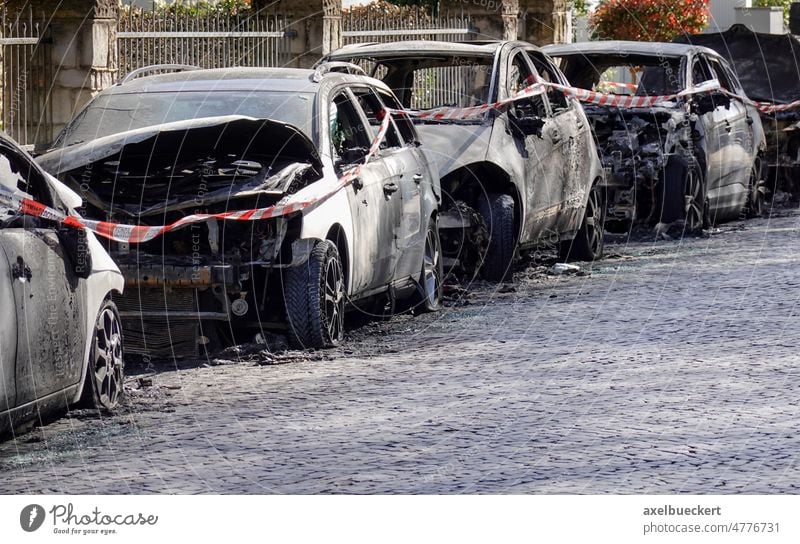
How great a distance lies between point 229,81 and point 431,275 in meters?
2.12

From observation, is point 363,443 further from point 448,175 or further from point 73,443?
point 448,175

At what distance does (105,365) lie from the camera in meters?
8.30

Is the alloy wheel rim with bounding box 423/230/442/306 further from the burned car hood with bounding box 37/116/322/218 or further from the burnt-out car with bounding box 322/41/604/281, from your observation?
the burned car hood with bounding box 37/116/322/218

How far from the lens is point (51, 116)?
20156 mm

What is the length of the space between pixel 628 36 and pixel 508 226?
A: 1002 inches

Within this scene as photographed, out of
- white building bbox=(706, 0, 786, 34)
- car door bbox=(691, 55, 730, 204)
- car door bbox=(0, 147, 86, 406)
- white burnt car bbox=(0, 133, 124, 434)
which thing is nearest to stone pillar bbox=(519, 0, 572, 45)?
car door bbox=(691, 55, 730, 204)

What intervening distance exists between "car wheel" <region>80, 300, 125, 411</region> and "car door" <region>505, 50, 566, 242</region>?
573 centimetres

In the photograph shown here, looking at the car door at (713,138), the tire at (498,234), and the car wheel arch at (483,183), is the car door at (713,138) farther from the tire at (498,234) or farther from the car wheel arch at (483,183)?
the tire at (498,234)

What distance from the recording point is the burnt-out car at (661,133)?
57.1 feet

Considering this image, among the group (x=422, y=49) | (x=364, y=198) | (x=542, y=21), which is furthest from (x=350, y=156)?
(x=542, y=21)

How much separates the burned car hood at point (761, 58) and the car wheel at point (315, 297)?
1361 cm

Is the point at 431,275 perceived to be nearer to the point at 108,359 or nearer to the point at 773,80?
the point at 108,359

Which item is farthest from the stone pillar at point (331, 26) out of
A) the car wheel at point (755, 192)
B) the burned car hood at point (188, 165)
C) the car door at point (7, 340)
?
the car door at point (7, 340)
